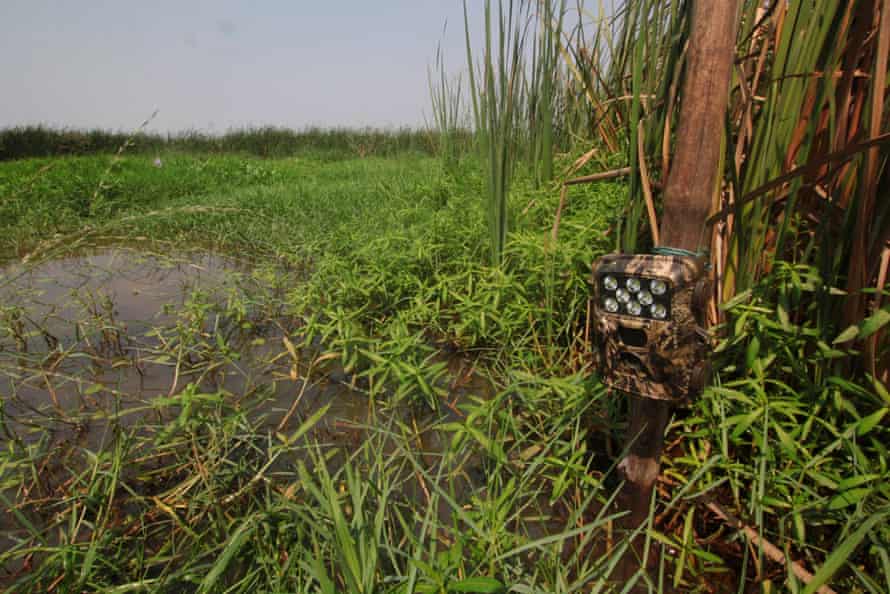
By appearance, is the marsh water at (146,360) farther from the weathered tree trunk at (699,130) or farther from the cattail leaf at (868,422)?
the cattail leaf at (868,422)

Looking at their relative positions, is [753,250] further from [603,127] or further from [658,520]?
[603,127]

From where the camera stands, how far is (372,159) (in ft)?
19.4

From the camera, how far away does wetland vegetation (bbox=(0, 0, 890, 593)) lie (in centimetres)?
99

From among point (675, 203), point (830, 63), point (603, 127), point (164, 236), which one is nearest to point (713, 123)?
point (675, 203)

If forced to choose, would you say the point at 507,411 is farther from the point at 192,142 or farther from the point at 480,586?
the point at 192,142

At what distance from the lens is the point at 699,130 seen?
0.93 meters

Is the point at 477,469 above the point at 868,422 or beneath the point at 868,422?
beneath

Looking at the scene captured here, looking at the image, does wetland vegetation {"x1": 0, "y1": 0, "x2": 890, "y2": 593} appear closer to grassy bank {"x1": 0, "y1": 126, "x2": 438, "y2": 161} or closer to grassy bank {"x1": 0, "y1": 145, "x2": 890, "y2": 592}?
grassy bank {"x1": 0, "y1": 145, "x2": 890, "y2": 592}

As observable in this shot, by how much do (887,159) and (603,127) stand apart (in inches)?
51.6

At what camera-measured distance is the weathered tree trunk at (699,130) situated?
89cm

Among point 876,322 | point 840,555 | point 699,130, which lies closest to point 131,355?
point 699,130

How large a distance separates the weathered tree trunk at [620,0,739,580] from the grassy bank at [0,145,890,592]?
33 centimetres

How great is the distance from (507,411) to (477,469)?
27 cm

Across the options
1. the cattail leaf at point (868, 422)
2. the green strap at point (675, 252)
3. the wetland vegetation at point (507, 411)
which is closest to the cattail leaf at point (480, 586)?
the wetland vegetation at point (507, 411)
